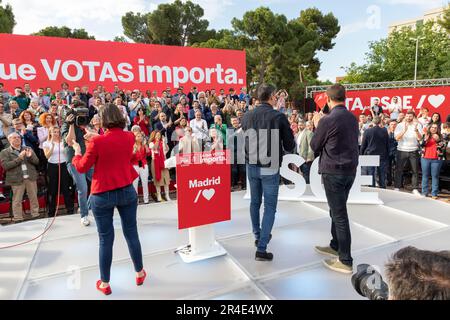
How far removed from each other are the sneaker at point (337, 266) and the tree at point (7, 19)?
26.7 m

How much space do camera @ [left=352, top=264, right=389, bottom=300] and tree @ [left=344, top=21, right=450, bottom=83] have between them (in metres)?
30.4

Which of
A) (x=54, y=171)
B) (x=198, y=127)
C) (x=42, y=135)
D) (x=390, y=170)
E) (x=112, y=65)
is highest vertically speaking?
(x=112, y=65)

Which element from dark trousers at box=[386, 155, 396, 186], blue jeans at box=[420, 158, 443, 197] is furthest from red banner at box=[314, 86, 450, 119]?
blue jeans at box=[420, 158, 443, 197]

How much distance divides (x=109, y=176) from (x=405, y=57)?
1233 inches

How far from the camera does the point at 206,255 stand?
10.9ft

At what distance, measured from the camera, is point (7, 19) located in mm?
22562

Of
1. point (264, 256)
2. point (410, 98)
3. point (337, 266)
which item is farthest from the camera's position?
point (410, 98)

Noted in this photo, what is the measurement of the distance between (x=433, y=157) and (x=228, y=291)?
576 centimetres

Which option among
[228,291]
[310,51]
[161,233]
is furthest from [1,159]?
[310,51]

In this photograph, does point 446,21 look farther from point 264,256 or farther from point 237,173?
point 264,256

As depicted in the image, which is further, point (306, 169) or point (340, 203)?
point (306, 169)

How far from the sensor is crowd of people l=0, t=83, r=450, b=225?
5418mm

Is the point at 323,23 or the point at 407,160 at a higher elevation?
the point at 323,23

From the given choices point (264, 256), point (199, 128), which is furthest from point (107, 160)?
point (199, 128)
